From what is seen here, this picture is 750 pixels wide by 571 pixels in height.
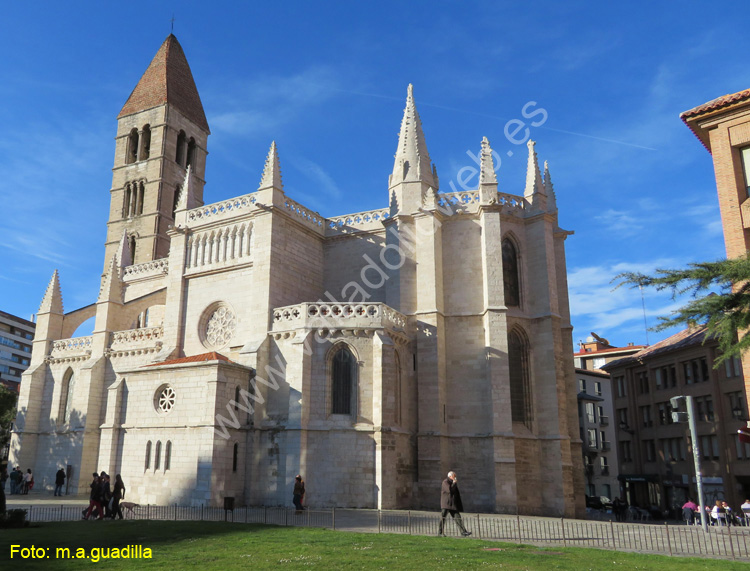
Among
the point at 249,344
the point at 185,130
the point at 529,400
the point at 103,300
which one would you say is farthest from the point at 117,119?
the point at 529,400

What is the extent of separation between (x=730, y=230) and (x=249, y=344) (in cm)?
1820

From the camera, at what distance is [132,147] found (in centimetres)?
5281

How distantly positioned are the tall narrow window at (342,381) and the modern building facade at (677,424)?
22095 millimetres

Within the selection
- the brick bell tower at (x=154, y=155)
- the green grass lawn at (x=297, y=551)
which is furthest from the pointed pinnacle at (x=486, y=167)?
the brick bell tower at (x=154, y=155)

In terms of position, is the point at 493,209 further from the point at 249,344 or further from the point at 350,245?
the point at 249,344

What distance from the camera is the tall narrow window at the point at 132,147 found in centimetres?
5225

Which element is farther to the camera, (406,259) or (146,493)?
(406,259)

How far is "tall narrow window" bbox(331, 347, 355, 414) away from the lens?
83.0 ft

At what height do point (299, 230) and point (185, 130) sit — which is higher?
point (185, 130)

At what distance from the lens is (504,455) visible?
26188 millimetres

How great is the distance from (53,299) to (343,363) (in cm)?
2231

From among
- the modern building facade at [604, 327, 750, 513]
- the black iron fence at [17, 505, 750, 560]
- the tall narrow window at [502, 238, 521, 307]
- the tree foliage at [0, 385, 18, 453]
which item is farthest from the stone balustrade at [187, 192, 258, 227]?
the modern building facade at [604, 327, 750, 513]

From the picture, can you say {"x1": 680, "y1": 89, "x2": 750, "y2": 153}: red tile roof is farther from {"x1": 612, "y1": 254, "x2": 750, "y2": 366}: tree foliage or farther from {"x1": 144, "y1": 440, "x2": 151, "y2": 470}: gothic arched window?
{"x1": 144, "y1": 440, "x2": 151, "y2": 470}: gothic arched window

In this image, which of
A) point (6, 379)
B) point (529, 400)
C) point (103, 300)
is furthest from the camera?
point (6, 379)
